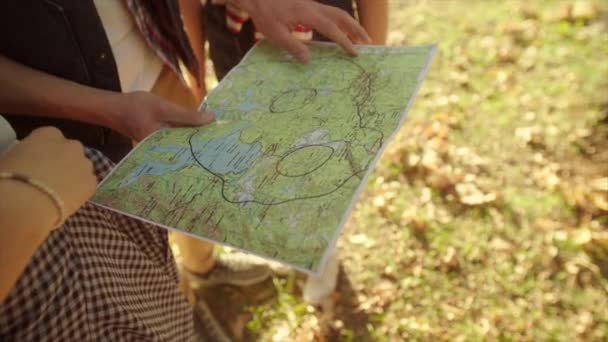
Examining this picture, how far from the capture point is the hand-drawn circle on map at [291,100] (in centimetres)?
100

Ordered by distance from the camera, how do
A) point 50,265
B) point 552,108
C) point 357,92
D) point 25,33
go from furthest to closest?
1. point 552,108
2. point 357,92
3. point 25,33
4. point 50,265

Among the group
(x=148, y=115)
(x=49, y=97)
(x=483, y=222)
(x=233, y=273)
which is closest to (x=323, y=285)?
(x=233, y=273)

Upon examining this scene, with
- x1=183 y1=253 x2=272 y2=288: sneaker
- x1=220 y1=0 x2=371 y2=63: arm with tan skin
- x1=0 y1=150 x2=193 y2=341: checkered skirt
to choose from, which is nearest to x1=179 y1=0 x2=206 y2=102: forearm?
x1=220 y1=0 x2=371 y2=63: arm with tan skin

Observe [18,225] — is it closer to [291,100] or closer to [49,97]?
[49,97]

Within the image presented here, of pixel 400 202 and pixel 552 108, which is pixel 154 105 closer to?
pixel 400 202

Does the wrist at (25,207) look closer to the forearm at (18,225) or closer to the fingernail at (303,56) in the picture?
the forearm at (18,225)

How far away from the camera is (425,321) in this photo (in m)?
1.73

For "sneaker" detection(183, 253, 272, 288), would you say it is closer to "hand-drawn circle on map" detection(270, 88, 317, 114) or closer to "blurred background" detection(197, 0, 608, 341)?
"blurred background" detection(197, 0, 608, 341)

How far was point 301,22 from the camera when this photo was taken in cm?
114

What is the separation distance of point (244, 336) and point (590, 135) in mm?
1962

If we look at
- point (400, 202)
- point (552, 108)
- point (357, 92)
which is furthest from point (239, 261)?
point (552, 108)

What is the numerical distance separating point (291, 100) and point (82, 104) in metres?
0.46

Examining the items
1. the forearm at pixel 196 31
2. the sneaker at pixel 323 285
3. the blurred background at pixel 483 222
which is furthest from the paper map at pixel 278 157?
the blurred background at pixel 483 222

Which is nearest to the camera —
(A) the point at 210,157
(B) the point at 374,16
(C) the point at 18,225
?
Answer: (C) the point at 18,225
